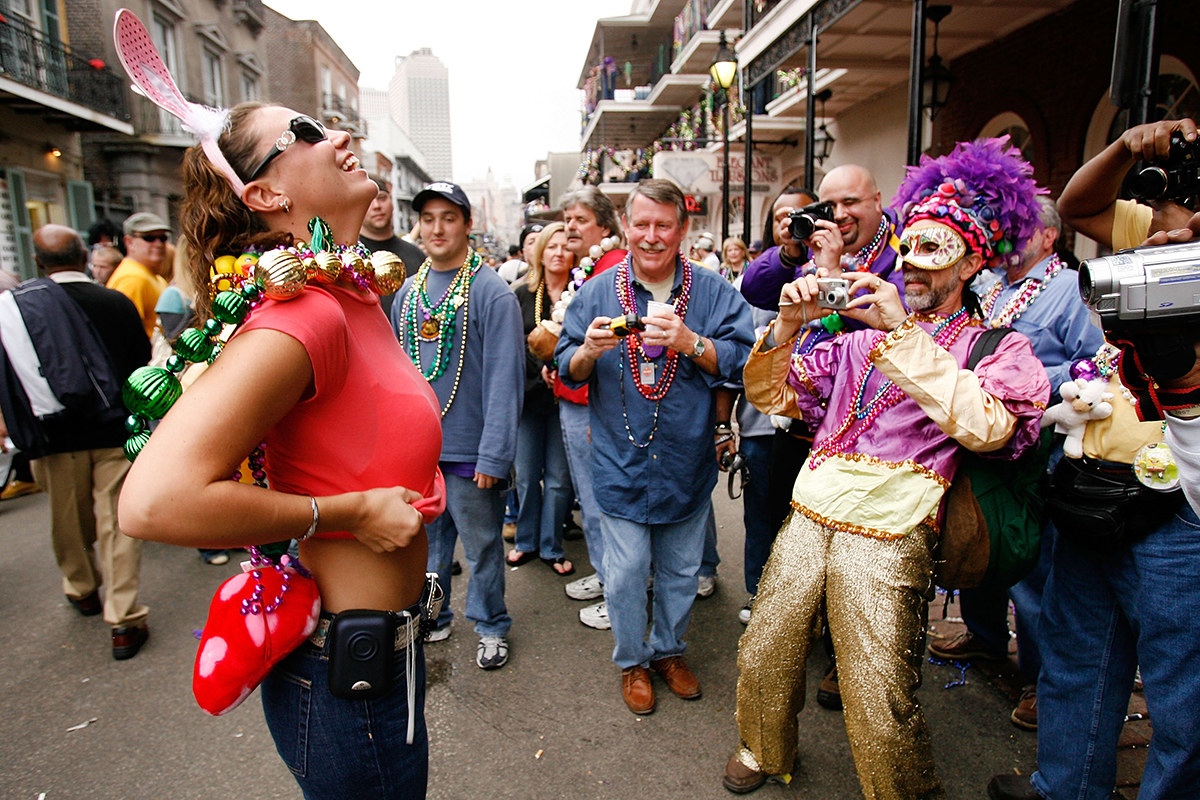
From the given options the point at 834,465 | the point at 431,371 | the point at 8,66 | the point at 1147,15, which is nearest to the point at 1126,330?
the point at 834,465

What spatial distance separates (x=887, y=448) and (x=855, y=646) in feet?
2.03

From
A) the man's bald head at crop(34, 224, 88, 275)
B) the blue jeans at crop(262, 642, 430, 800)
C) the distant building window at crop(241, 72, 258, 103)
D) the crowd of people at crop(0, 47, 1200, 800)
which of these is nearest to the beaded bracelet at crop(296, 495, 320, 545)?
the crowd of people at crop(0, 47, 1200, 800)

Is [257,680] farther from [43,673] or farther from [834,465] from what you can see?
[43,673]

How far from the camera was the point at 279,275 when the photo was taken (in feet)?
3.87

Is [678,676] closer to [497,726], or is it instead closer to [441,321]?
[497,726]

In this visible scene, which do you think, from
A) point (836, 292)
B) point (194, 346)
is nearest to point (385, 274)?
point (194, 346)

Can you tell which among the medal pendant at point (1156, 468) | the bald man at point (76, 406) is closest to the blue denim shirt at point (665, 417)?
the medal pendant at point (1156, 468)

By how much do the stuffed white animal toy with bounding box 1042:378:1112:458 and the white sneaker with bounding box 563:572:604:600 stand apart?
265 centimetres

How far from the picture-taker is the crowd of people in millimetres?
1325

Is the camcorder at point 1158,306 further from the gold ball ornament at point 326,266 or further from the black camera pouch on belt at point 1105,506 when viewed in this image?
the gold ball ornament at point 326,266

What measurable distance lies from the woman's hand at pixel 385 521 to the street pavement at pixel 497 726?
1.69 meters

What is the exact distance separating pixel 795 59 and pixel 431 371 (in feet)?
23.5

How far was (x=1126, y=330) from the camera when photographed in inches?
46.4

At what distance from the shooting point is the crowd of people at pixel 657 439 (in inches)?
52.2
